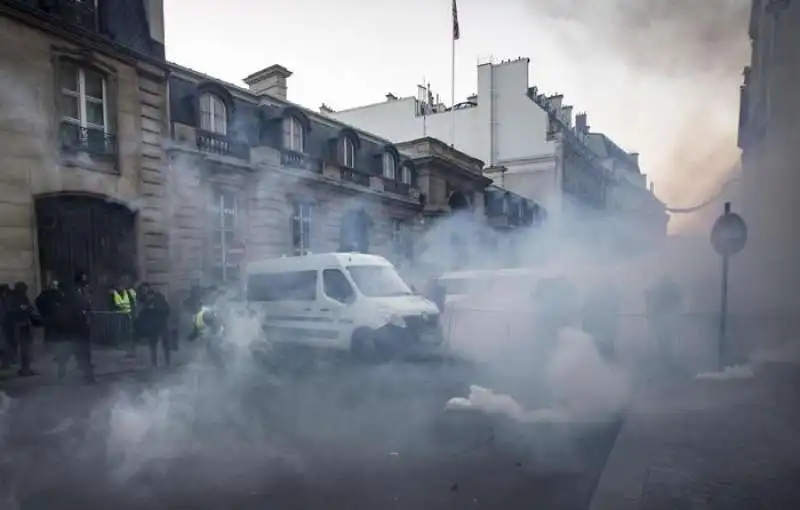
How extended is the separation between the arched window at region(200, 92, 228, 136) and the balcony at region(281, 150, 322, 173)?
166 centimetres

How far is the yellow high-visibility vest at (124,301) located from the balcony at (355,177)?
23.5 ft

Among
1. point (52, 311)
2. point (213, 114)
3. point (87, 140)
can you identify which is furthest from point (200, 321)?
point (213, 114)

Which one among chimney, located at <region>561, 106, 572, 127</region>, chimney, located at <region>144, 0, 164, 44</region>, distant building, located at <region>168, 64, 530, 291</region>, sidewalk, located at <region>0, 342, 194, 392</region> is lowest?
sidewalk, located at <region>0, 342, 194, 392</region>

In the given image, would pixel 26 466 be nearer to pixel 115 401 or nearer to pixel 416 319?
pixel 115 401

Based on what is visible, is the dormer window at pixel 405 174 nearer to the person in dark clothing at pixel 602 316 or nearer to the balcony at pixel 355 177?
the balcony at pixel 355 177

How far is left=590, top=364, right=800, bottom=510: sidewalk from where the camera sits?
8.91 ft

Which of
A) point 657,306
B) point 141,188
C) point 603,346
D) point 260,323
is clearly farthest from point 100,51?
point 657,306

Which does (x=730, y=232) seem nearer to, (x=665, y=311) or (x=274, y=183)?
(x=665, y=311)

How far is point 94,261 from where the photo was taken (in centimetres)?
820

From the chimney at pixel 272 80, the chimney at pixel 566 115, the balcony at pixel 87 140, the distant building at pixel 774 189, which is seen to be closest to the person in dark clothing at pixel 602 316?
the distant building at pixel 774 189

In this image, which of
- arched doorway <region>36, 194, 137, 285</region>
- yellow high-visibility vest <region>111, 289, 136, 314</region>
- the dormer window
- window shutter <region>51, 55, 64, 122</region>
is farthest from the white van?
the dormer window

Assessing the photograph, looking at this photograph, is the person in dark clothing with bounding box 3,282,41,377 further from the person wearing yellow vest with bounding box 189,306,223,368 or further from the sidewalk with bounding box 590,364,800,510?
the sidewalk with bounding box 590,364,800,510

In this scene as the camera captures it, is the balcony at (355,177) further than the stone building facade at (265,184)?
Yes

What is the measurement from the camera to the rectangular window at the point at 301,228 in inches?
432
